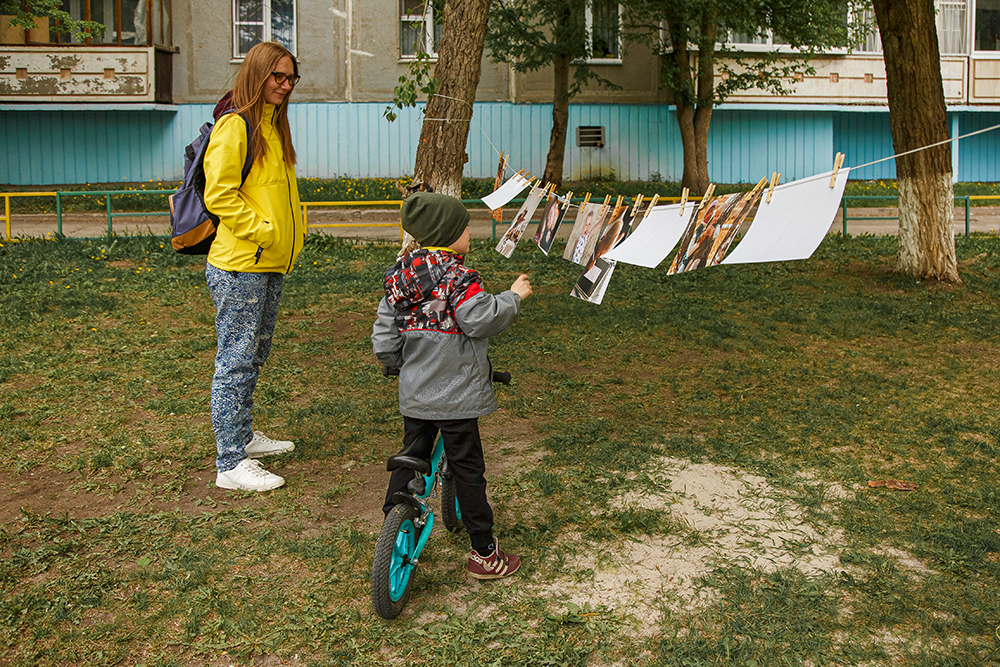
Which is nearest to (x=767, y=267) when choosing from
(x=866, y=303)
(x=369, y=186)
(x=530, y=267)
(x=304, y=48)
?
(x=866, y=303)

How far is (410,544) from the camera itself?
343 centimetres

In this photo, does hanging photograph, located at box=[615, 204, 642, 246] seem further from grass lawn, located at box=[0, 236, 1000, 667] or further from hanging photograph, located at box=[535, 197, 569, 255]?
grass lawn, located at box=[0, 236, 1000, 667]

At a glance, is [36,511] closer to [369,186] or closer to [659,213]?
[659,213]

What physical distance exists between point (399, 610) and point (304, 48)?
20.0 metres

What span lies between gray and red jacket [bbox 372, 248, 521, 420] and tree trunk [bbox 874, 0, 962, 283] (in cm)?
701

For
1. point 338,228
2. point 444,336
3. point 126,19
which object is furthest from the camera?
point 126,19

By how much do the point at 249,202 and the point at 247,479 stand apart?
1.36 meters

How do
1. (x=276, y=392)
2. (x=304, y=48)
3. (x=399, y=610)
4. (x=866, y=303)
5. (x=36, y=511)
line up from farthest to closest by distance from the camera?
(x=304, y=48), (x=866, y=303), (x=276, y=392), (x=36, y=511), (x=399, y=610)

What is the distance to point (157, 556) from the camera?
3.85m

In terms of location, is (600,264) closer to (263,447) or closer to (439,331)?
(439,331)

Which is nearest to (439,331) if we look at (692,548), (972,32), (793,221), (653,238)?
(692,548)

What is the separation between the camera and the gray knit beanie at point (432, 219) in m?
3.35

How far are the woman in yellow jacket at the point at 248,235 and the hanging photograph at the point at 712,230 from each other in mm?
2002

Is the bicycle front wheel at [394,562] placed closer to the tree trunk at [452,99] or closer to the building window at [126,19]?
the tree trunk at [452,99]
